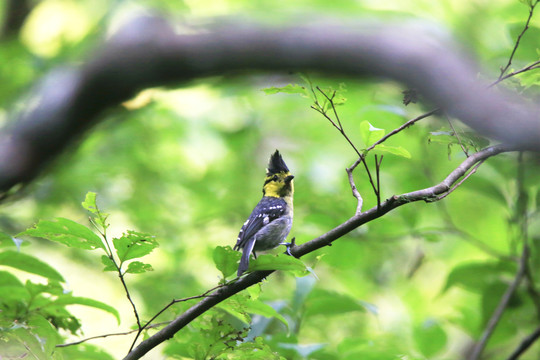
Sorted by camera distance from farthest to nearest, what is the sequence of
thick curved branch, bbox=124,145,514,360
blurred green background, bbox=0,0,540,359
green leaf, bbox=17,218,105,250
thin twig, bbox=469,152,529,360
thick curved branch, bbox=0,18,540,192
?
blurred green background, bbox=0,0,540,359 → thin twig, bbox=469,152,529,360 → thick curved branch, bbox=0,18,540,192 → green leaf, bbox=17,218,105,250 → thick curved branch, bbox=124,145,514,360

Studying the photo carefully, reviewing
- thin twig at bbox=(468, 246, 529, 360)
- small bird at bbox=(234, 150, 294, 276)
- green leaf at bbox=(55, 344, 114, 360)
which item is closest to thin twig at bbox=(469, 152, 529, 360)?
thin twig at bbox=(468, 246, 529, 360)

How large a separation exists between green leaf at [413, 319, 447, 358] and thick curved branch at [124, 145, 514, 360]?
62.2 inches

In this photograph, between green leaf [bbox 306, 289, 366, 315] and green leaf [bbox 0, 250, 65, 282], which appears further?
green leaf [bbox 306, 289, 366, 315]

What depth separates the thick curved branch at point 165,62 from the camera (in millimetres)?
2382

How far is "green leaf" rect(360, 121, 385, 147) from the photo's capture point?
1692 mm

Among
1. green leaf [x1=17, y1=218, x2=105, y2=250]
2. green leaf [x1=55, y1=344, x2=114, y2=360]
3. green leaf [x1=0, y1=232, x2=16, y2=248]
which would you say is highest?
green leaf [x1=0, y1=232, x2=16, y2=248]

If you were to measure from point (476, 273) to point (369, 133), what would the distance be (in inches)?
73.9

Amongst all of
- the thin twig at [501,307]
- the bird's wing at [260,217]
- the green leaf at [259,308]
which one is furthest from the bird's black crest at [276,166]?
the green leaf at [259,308]

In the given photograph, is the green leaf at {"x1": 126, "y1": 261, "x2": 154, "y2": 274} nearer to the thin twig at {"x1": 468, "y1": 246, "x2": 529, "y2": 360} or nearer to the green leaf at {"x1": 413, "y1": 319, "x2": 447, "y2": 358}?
the green leaf at {"x1": 413, "y1": 319, "x2": 447, "y2": 358}

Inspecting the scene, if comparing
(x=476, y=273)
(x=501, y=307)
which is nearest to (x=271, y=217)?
(x=476, y=273)

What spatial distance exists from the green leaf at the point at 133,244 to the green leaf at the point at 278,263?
1.14ft

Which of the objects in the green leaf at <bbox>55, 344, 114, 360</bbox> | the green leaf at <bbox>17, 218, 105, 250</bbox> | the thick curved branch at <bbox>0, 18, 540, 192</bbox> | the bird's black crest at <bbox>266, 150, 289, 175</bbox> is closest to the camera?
the green leaf at <bbox>17, 218, 105, 250</bbox>

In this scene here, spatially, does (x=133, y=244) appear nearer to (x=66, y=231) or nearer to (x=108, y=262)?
(x=108, y=262)

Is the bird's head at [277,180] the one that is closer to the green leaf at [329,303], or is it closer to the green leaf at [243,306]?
the green leaf at [329,303]
